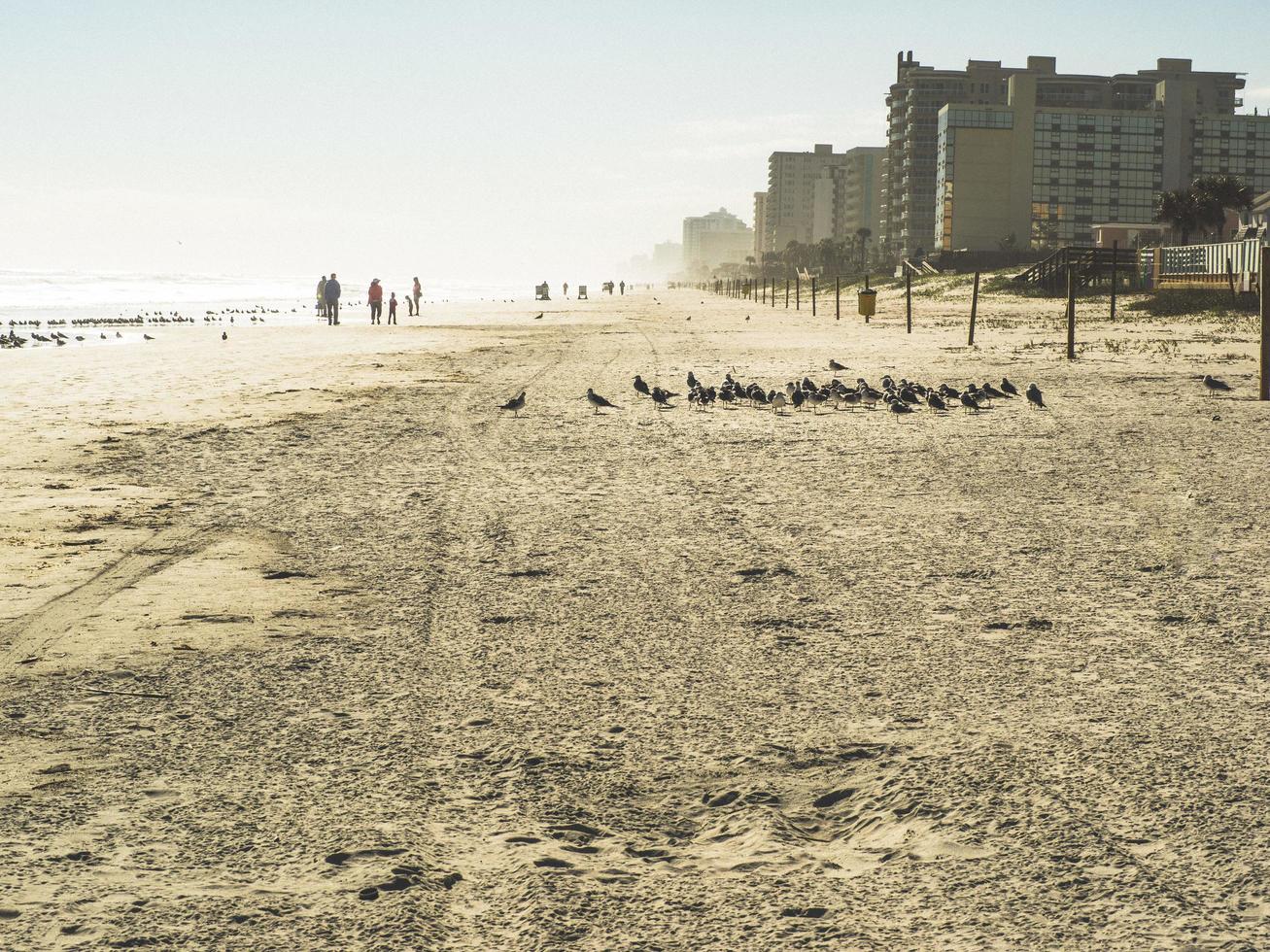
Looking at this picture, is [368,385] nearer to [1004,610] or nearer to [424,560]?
[424,560]

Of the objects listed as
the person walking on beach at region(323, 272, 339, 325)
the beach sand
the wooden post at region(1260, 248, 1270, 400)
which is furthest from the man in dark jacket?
the beach sand

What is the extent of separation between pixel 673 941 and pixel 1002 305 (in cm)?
4940

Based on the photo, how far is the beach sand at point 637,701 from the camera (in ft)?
10.6

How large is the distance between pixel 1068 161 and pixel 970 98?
30498 mm

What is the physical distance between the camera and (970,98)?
196 m

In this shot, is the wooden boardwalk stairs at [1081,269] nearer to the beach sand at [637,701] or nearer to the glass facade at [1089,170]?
the beach sand at [637,701]

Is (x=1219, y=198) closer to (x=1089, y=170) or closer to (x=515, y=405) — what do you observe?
(x=1089, y=170)

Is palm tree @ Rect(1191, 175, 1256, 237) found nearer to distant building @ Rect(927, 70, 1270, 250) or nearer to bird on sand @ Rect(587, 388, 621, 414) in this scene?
distant building @ Rect(927, 70, 1270, 250)

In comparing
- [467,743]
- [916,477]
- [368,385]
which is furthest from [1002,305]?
[467,743]

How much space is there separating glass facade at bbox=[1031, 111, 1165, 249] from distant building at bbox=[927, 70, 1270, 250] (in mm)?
136

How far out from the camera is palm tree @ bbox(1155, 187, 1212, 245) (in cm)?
9306

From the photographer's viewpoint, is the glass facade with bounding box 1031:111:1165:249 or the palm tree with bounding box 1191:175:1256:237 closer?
the palm tree with bounding box 1191:175:1256:237

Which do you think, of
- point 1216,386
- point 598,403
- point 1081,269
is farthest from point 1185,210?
point 598,403

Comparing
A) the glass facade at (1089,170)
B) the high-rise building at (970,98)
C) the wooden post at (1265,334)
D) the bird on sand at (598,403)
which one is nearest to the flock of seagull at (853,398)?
the bird on sand at (598,403)
